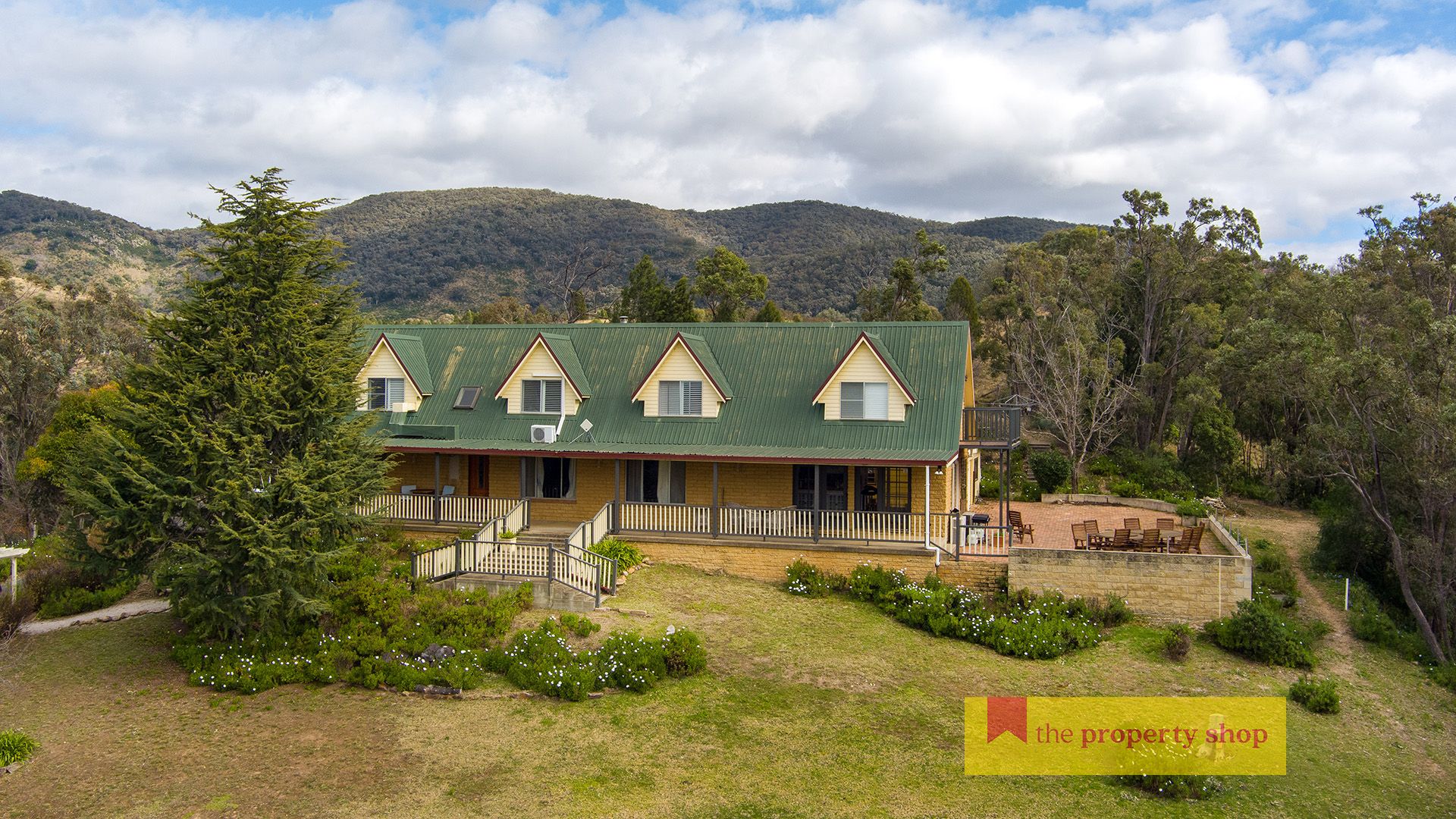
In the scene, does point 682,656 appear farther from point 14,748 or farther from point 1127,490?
point 1127,490

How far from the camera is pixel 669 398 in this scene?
1033 inches

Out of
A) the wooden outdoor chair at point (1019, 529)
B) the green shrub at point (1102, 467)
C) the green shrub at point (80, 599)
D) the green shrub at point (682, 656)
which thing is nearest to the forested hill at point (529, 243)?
the green shrub at point (1102, 467)

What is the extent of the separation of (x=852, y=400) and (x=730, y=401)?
11.3ft

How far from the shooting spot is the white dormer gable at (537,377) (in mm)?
26672

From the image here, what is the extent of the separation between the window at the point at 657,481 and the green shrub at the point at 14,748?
569 inches

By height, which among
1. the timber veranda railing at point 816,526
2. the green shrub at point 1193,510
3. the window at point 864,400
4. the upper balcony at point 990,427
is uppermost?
the window at point 864,400

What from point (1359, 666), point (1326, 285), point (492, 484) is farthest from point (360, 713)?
point (1326, 285)

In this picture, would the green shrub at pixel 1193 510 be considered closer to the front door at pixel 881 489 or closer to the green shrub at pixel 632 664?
the front door at pixel 881 489

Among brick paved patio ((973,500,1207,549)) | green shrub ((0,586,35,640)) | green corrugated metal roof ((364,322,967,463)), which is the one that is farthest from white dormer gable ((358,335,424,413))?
brick paved patio ((973,500,1207,549))

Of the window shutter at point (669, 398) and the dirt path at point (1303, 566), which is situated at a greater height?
the window shutter at point (669, 398)

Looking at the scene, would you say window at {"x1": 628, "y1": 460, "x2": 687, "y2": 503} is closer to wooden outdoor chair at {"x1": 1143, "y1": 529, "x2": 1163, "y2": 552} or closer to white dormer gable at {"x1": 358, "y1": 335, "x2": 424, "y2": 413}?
white dormer gable at {"x1": 358, "y1": 335, "x2": 424, "y2": 413}

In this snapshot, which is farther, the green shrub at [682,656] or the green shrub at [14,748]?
the green shrub at [682,656]

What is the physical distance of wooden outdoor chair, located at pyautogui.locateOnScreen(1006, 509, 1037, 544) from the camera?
84.5 ft

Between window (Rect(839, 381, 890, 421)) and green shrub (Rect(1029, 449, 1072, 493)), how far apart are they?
15.2m
